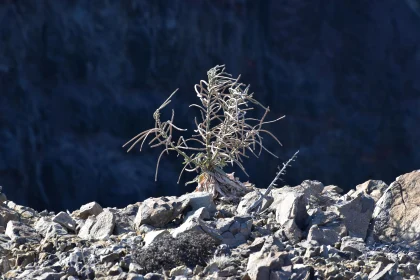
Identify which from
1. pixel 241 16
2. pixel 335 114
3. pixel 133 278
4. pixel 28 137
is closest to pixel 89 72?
pixel 28 137

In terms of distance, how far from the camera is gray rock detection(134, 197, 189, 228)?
4363 mm

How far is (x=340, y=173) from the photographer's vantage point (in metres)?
17.3

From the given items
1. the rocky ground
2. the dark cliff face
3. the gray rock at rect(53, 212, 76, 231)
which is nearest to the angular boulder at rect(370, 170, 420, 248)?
the rocky ground

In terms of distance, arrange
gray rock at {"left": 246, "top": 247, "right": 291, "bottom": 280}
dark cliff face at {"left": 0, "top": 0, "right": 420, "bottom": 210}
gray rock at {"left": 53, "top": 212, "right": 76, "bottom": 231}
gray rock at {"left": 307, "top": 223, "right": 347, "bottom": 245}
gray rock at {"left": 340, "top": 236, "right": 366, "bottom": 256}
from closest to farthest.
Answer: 1. gray rock at {"left": 246, "top": 247, "right": 291, "bottom": 280}
2. gray rock at {"left": 340, "top": 236, "right": 366, "bottom": 256}
3. gray rock at {"left": 307, "top": 223, "right": 347, "bottom": 245}
4. gray rock at {"left": 53, "top": 212, "right": 76, "bottom": 231}
5. dark cliff face at {"left": 0, "top": 0, "right": 420, "bottom": 210}

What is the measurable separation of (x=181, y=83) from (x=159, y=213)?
41.8 ft

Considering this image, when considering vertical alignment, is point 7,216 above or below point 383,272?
above

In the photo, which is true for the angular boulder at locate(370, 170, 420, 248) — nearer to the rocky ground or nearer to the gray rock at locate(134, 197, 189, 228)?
the rocky ground

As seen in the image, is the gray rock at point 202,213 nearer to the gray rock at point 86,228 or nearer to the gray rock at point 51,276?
the gray rock at point 86,228

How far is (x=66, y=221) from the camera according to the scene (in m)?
4.59

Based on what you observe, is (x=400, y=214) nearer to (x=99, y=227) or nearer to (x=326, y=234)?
(x=326, y=234)

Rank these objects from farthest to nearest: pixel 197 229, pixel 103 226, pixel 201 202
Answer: pixel 201 202 < pixel 103 226 < pixel 197 229

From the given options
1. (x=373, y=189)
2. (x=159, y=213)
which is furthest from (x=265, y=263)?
(x=373, y=189)

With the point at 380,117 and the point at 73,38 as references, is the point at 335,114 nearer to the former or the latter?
the point at 380,117

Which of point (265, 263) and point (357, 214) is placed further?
point (357, 214)
